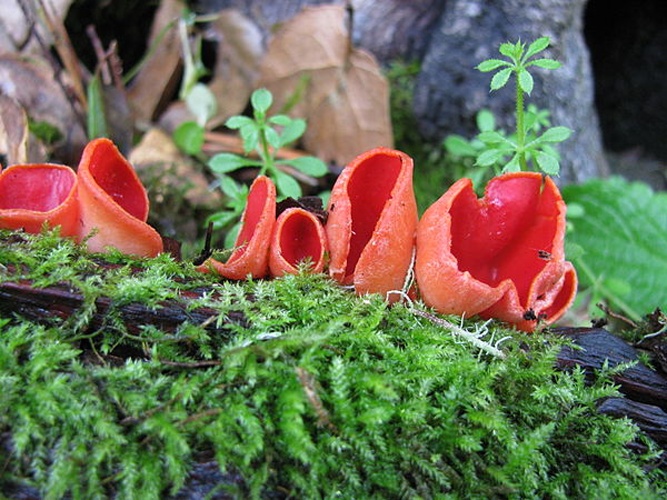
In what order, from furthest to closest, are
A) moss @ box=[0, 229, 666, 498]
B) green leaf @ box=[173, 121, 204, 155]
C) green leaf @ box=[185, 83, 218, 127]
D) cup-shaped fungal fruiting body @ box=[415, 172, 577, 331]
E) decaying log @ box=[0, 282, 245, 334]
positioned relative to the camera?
green leaf @ box=[185, 83, 218, 127] < green leaf @ box=[173, 121, 204, 155] < cup-shaped fungal fruiting body @ box=[415, 172, 577, 331] < decaying log @ box=[0, 282, 245, 334] < moss @ box=[0, 229, 666, 498]

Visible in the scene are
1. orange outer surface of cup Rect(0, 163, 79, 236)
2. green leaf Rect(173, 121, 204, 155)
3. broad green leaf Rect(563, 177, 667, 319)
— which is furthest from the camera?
green leaf Rect(173, 121, 204, 155)

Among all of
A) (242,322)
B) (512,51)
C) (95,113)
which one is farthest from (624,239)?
(95,113)

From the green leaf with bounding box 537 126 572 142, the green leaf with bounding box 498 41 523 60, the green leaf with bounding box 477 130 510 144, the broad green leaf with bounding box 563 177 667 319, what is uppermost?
the green leaf with bounding box 498 41 523 60

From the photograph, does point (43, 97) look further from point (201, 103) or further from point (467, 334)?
point (467, 334)

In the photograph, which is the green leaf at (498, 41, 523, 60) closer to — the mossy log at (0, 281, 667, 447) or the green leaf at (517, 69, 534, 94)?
the green leaf at (517, 69, 534, 94)

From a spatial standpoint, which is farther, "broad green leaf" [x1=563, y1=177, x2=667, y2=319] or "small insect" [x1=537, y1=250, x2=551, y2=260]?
"broad green leaf" [x1=563, y1=177, x2=667, y2=319]

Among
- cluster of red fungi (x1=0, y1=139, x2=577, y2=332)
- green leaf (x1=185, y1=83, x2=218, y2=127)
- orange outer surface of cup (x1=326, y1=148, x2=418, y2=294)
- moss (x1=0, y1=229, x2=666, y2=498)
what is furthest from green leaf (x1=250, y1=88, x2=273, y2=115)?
green leaf (x1=185, y1=83, x2=218, y2=127)

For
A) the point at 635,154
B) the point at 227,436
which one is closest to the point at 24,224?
the point at 227,436
